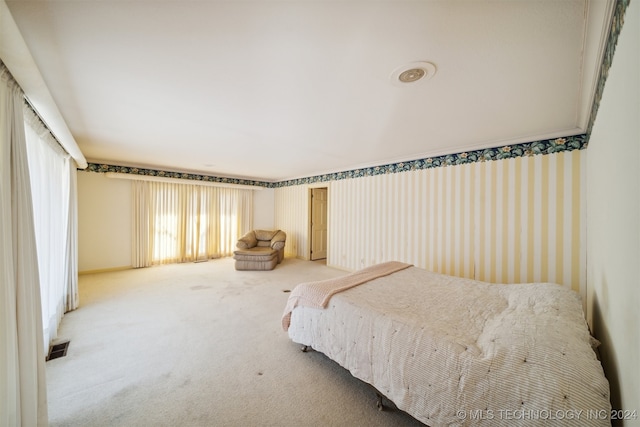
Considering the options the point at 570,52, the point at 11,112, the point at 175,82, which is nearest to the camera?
the point at 11,112

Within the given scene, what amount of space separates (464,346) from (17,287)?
8.01 ft

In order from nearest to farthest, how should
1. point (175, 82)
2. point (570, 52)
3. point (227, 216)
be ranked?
point (570, 52)
point (175, 82)
point (227, 216)

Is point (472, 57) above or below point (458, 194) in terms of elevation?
above

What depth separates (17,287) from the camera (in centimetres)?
121

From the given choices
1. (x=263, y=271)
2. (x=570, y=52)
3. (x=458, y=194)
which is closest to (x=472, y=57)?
(x=570, y=52)

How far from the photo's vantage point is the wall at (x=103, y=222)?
455 cm

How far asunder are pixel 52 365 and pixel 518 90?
4.50 metres

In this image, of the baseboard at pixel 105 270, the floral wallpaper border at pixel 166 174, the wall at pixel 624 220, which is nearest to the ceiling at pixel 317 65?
the wall at pixel 624 220

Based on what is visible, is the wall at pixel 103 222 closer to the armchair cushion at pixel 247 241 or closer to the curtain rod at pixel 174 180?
the curtain rod at pixel 174 180

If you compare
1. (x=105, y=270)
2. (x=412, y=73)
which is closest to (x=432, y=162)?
(x=412, y=73)

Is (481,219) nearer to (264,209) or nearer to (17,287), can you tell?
(17,287)

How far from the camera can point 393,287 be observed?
87.2 inches

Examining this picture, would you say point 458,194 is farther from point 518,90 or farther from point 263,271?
point 263,271

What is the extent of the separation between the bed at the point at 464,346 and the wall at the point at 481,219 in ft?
3.99
